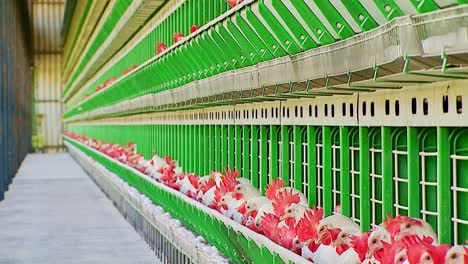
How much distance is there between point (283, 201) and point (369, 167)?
671 mm

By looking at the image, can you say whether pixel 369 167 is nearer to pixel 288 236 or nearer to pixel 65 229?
pixel 288 236

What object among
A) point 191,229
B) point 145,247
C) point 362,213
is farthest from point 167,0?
point 362,213

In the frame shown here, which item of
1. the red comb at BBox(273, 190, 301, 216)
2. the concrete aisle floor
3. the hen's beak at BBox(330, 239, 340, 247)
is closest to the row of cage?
the red comb at BBox(273, 190, 301, 216)

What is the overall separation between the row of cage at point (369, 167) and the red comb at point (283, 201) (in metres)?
0.29

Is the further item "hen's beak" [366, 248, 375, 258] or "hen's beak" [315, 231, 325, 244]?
"hen's beak" [315, 231, 325, 244]

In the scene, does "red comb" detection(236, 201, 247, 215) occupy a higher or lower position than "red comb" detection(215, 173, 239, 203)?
lower

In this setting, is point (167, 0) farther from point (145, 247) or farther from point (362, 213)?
point (362, 213)

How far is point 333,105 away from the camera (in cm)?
510

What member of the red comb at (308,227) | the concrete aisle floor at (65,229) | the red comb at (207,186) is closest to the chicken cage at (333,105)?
the red comb at (308,227)

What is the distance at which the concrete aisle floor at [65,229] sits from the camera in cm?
1016

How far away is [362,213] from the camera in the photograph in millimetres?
4820

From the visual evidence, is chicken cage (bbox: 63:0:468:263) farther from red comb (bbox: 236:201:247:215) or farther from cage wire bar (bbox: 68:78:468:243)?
red comb (bbox: 236:201:247:215)

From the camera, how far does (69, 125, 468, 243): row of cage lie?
3.88m

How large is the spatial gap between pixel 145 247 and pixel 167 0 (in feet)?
12.6
